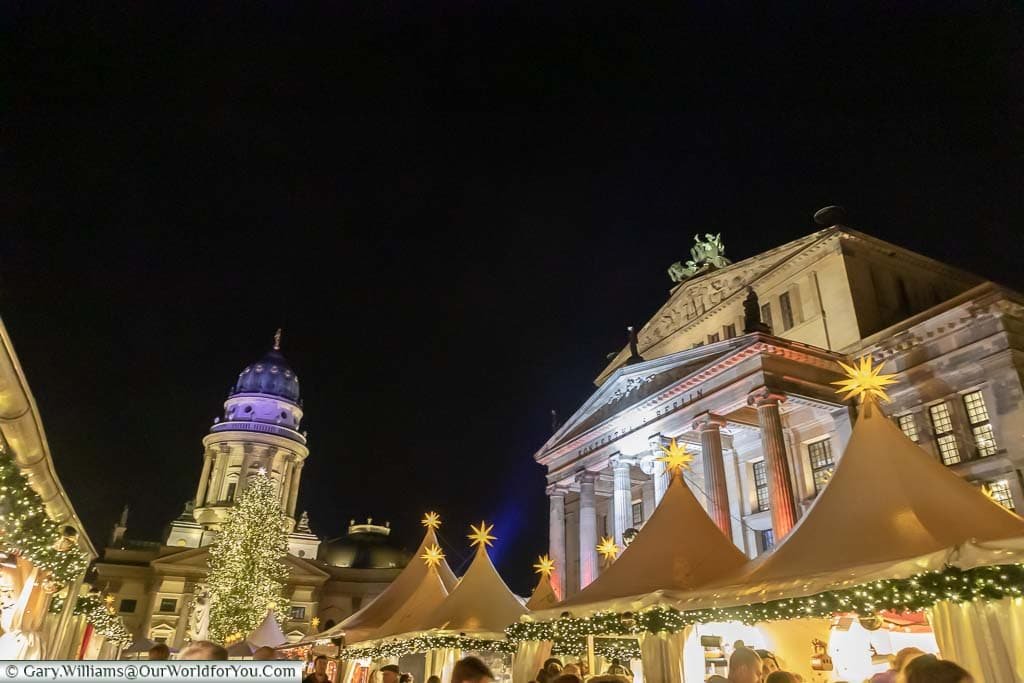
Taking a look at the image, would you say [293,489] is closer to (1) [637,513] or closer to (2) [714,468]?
(1) [637,513]

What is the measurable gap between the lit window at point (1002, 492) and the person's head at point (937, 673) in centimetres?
2114

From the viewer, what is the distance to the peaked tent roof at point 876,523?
9.12m

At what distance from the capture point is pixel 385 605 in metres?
24.3

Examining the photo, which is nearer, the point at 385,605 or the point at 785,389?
the point at 785,389

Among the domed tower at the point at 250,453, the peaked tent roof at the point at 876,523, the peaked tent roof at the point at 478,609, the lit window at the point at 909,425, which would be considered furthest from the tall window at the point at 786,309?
the domed tower at the point at 250,453

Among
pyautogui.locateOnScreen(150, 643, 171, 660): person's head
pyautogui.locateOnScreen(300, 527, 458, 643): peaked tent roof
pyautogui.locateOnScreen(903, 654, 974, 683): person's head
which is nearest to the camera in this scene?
pyautogui.locateOnScreen(903, 654, 974, 683): person's head

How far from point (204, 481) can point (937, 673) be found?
78391 mm

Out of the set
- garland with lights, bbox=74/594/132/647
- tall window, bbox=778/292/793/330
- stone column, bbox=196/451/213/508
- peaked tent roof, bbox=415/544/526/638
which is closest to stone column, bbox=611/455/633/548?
tall window, bbox=778/292/793/330

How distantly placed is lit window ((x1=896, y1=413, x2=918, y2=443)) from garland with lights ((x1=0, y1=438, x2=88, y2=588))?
25180 mm

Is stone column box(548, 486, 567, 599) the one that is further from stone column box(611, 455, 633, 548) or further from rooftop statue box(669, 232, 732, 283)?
rooftop statue box(669, 232, 732, 283)

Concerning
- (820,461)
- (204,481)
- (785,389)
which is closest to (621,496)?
(820,461)

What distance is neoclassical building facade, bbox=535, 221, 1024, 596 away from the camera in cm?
2176

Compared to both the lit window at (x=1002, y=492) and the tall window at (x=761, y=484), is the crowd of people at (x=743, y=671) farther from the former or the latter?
the tall window at (x=761, y=484)

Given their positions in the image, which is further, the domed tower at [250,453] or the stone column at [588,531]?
the domed tower at [250,453]
